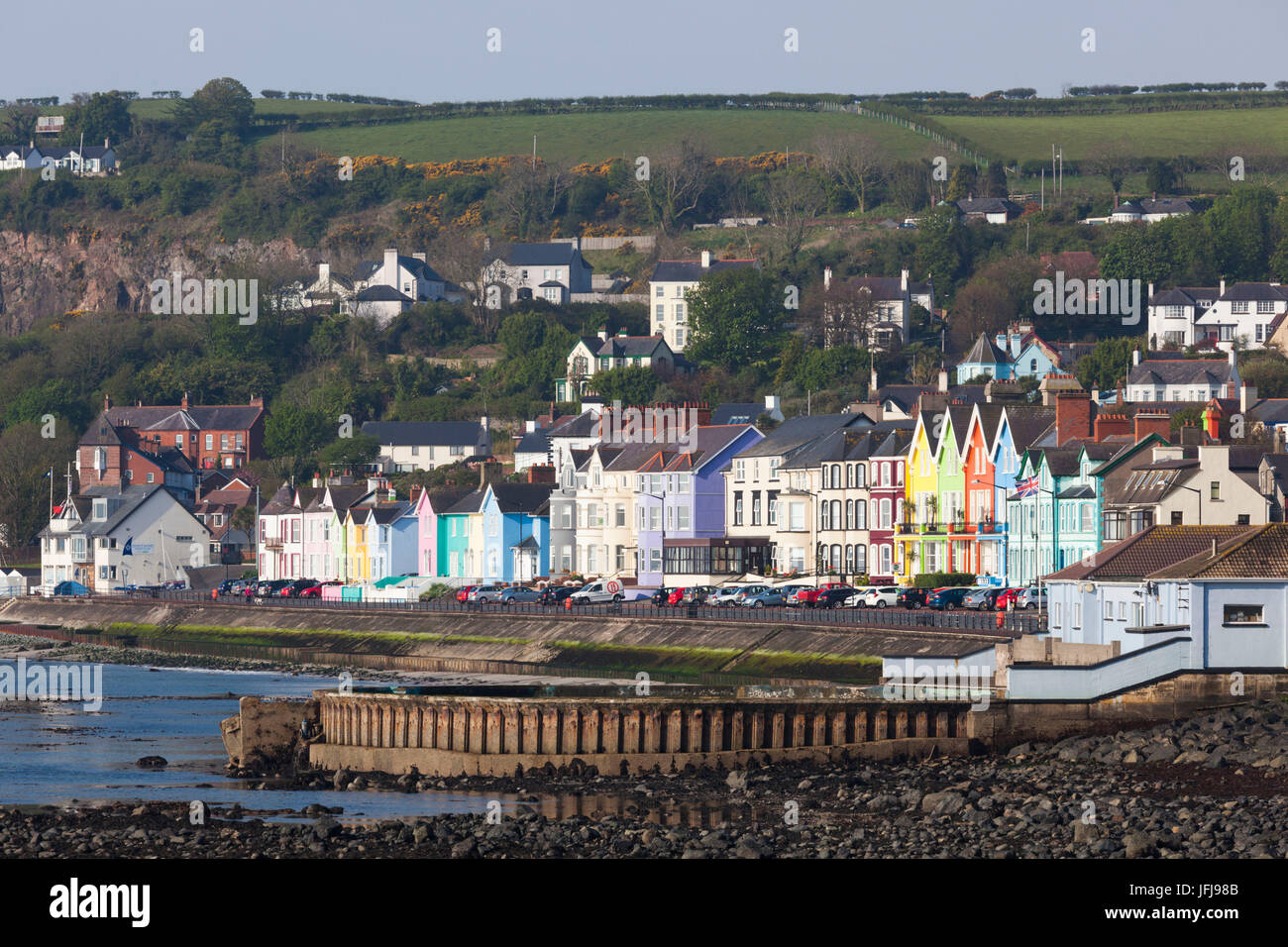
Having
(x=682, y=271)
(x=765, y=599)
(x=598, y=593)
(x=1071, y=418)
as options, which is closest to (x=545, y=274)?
(x=682, y=271)

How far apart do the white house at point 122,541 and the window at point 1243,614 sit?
9263 cm

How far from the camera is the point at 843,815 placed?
1485 inches

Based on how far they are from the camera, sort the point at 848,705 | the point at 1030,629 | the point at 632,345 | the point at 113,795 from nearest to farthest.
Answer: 1. the point at 113,795
2. the point at 848,705
3. the point at 1030,629
4. the point at 632,345

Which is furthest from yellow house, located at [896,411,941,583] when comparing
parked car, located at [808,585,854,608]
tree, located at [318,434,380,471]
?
tree, located at [318,434,380,471]

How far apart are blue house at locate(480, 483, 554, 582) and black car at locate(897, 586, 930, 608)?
1339 inches

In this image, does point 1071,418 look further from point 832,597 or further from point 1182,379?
point 1182,379

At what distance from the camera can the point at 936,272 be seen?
175375mm

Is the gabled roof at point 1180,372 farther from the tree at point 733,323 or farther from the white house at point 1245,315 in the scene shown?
the tree at point 733,323

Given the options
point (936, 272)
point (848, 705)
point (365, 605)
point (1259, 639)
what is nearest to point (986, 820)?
point (848, 705)

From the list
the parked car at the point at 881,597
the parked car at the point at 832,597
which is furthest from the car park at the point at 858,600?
the parked car at the point at 832,597

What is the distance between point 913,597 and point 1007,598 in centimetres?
463

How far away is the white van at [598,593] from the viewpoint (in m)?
87.6

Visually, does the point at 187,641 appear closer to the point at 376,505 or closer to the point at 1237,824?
the point at 376,505
